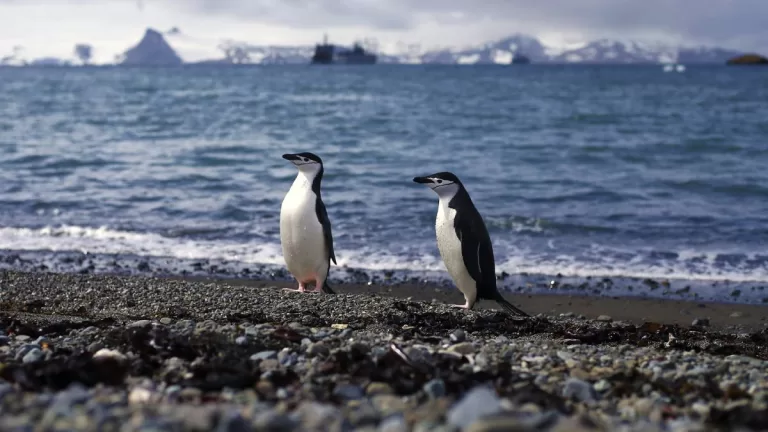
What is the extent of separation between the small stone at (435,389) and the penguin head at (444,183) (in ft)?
13.3

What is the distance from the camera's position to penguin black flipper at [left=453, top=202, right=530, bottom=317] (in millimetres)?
7867

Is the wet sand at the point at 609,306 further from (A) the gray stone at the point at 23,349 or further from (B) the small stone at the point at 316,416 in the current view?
(B) the small stone at the point at 316,416

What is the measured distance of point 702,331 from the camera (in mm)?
7496

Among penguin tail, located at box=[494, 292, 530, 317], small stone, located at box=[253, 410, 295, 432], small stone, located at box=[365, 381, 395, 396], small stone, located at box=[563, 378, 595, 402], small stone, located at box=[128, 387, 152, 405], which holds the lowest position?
penguin tail, located at box=[494, 292, 530, 317]

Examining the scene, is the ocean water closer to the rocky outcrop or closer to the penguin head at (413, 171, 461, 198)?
the penguin head at (413, 171, 461, 198)

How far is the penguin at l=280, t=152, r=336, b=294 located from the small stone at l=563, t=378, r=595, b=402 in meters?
4.45

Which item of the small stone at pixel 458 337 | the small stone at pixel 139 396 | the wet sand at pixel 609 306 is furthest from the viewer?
the wet sand at pixel 609 306

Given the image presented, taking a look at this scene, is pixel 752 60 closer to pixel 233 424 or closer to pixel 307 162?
pixel 307 162

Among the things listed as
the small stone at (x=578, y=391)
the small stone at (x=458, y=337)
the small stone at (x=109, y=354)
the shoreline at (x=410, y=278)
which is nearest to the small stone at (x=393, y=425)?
the small stone at (x=578, y=391)

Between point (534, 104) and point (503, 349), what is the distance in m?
37.1

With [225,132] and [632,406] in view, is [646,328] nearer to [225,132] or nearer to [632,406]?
[632,406]

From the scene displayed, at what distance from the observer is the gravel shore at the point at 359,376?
2.96 m

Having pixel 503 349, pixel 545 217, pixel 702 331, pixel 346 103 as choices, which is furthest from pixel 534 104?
pixel 503 349

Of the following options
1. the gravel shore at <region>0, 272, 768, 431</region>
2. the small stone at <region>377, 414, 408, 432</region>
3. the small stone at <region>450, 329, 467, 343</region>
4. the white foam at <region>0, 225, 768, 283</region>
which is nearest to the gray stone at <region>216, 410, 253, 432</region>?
the gravel shore at <region>0, 272, 768, 431</region>
